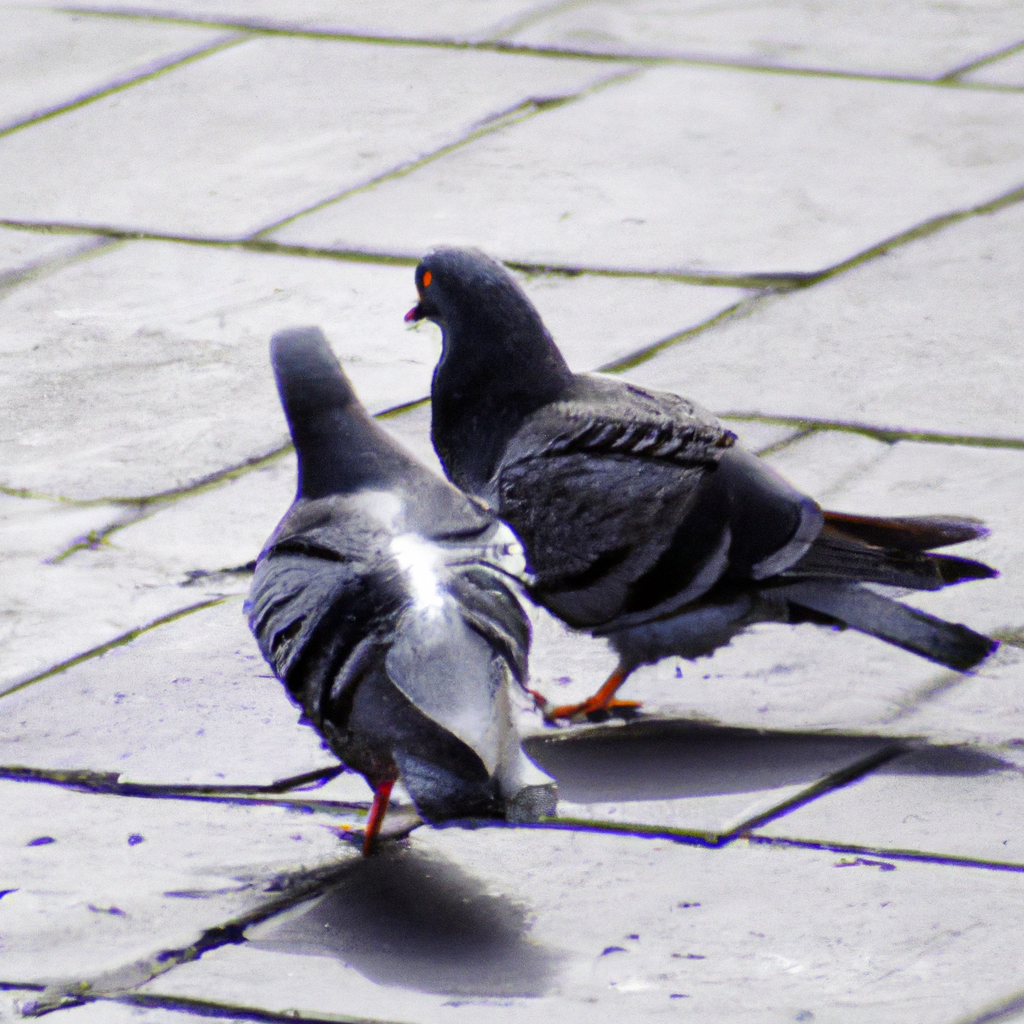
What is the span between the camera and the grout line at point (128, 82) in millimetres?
8484

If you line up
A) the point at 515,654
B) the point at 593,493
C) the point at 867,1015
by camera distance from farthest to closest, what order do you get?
the point at 593,493 < the point at 515,654 < the point at 867,1015

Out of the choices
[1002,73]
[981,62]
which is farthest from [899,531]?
[981,62]

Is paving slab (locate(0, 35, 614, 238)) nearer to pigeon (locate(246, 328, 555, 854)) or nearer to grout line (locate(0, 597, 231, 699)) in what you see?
grout line (locate(0, 597, 231, 699))

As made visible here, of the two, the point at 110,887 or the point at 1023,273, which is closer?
the point at 110,887

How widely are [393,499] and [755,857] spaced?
91cm

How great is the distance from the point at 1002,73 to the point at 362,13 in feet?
10.6

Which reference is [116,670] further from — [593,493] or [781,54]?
[781,54]

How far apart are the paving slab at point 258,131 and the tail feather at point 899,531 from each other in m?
3.71

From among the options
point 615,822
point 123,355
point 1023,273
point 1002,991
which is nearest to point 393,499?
point 615,822

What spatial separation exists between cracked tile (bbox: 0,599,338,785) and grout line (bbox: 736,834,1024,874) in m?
0.91

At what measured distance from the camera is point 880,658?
431cm

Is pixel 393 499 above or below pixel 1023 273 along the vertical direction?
above

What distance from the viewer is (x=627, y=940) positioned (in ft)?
10.5

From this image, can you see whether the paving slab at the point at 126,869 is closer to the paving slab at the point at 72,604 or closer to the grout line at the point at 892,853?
the paving slab at the point at 72,604
